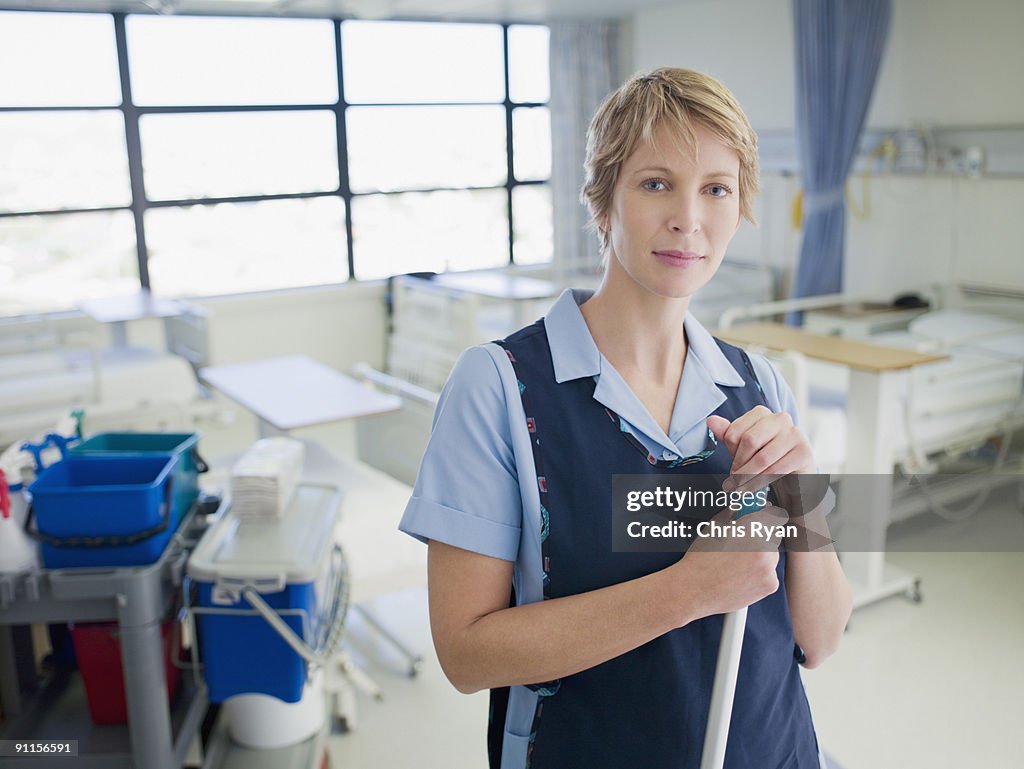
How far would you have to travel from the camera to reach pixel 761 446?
86 cm

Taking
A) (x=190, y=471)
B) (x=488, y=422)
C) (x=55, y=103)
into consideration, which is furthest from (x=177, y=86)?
(x=488, y=422)

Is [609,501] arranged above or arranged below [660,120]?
below

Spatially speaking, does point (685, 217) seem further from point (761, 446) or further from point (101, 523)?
point (101, 523)

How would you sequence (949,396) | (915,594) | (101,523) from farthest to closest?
(949,396) → (915,594) → (101,523)

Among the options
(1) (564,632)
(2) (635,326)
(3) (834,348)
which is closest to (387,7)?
(3) (834,348)

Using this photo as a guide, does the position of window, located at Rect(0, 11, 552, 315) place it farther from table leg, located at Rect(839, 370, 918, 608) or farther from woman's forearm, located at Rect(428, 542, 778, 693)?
woman's forearm, located at Rect(428, 542, 778, 693)

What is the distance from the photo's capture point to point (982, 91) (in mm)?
4488

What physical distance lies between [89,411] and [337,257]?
266 centimetres

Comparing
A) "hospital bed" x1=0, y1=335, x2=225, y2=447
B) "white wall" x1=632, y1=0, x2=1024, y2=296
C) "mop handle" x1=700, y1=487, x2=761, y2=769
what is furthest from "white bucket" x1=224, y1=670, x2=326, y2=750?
→ "white wall" x1=632, y1=0, x2=1024, y2=296

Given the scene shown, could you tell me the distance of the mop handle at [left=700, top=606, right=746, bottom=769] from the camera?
88 cm

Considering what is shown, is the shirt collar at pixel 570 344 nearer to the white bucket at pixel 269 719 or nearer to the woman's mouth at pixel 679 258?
the woman's mouth at pixel 679 258

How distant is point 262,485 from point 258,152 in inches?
182

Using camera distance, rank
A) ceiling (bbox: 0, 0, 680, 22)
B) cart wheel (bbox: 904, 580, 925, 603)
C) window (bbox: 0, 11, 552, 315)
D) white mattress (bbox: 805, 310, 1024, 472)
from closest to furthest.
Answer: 1. cart wheel (bbox: 904, 580, 925, 603)
2. white mattress (bbox: 805, 310, 1024, 472)
3. ceiling (bbox: 0, 0, 680, 22)
4. window (bbox: 0, 11, 552, 315)

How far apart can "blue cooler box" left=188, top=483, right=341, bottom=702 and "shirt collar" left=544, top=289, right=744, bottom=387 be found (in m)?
1.17
